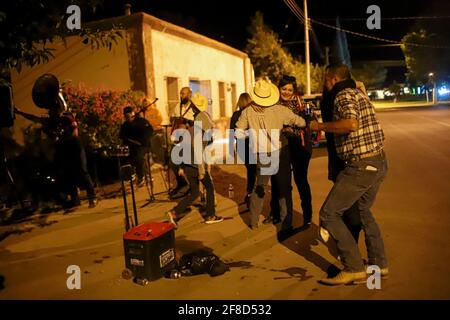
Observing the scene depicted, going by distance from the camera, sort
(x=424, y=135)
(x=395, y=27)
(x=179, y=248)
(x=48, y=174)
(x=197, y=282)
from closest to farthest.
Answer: (x=197, y=282), (x=179, y=248), (x=48, y=174), (x=424, y=135), (x=395, y=27)

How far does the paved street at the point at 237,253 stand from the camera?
420cm

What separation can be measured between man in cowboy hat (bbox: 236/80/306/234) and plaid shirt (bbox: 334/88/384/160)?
148cm

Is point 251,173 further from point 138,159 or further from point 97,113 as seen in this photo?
point 97,113

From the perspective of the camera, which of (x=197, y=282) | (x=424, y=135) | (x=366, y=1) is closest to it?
(x=197, y=282)

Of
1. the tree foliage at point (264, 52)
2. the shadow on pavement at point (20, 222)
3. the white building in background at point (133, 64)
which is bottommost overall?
the shadow on pavement at point (20, 222)

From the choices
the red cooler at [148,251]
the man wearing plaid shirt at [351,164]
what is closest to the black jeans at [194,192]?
the red cooler at [148,251]

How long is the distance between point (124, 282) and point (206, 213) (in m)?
2.23

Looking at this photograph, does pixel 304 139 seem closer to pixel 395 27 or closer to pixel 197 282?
pixel 197 282

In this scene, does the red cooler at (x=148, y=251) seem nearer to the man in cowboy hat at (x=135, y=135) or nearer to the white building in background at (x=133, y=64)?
the man in cowboy hat at (x=135, y=135)

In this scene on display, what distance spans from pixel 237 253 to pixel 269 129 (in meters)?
1.58

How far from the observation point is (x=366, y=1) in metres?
33.2

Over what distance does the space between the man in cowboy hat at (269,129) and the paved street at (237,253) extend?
1.65 ft

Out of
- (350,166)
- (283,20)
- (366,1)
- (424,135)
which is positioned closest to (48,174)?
(350,166)
